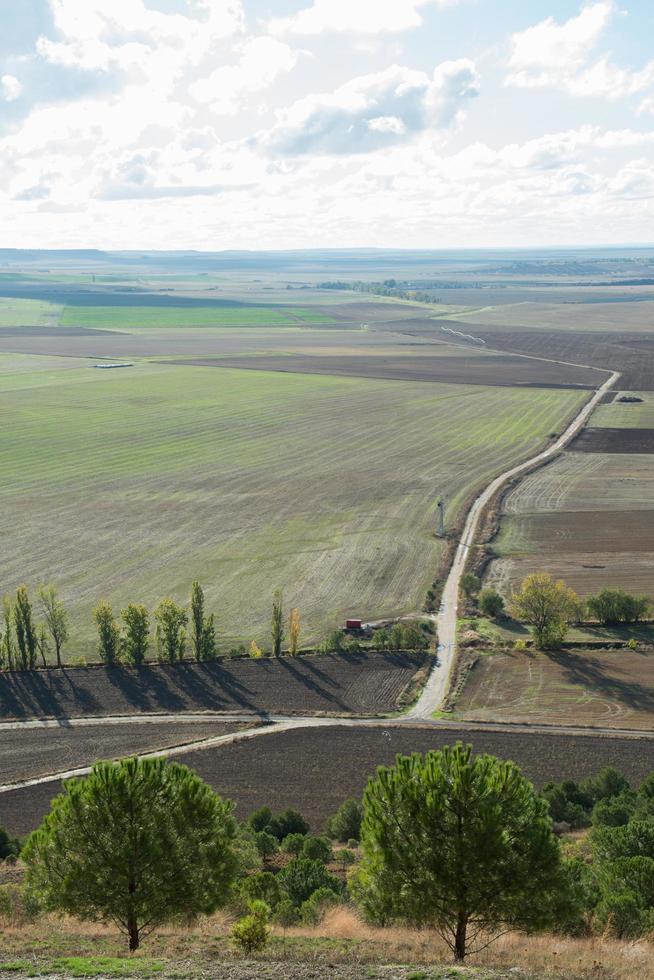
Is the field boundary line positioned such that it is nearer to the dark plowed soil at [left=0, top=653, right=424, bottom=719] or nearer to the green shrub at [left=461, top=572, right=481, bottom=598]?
the green shrub at [left=461, top=572, right=481, bottom=598]

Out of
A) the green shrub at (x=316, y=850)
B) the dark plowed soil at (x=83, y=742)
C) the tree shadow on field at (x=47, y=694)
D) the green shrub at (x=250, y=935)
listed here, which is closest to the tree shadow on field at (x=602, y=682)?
the dark plowed soil at (x=83, y=742)

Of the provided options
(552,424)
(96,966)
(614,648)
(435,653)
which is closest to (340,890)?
(96,966)

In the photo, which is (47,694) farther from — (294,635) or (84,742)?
(294,635)

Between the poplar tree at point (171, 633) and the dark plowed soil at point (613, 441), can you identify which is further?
the dark plowed soil at point (613, 441)

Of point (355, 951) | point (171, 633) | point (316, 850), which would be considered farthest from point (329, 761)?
point (355, 951)

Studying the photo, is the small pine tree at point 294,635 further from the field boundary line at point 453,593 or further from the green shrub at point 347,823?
the green shrub at point 347,823

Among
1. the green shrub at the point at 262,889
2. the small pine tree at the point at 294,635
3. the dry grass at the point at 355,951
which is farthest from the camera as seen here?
the small pine tree at the point at 294,635
